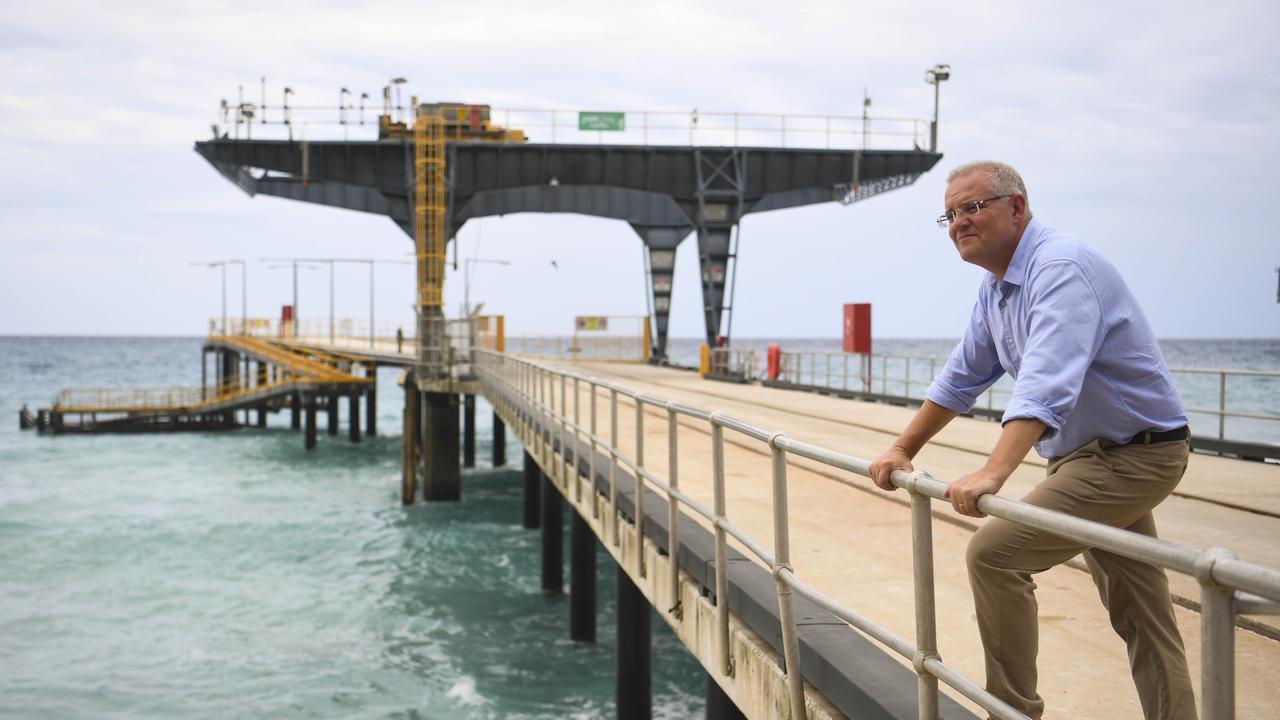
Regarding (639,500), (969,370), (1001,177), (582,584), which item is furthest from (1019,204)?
(582,584)

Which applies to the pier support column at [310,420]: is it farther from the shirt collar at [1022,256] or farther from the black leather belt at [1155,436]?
the black leather belt at [1155,436]

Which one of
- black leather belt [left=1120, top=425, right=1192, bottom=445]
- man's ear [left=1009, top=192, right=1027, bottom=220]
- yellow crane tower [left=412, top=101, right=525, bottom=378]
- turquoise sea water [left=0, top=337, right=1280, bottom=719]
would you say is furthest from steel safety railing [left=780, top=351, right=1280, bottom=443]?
yellow crane tower [left=412, top=101, right=525, bottom=378]

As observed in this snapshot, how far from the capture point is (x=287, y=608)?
1866 centimetres

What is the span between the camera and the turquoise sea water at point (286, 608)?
14.2m

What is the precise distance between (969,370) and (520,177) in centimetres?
3271

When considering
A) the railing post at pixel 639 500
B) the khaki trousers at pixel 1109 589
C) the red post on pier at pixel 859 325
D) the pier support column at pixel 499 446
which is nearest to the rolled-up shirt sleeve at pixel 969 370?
the khaki trousers at pixel 1109 589

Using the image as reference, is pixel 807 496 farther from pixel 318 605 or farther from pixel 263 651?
pixel 318 605

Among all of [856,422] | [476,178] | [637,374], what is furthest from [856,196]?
[856,422]

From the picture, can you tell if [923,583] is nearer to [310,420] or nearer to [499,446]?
[499,446]

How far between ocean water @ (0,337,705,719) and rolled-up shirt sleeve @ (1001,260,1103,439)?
11231mm

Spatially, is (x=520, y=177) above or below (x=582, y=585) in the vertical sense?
above

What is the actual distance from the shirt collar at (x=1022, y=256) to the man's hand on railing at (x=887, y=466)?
0.67 m

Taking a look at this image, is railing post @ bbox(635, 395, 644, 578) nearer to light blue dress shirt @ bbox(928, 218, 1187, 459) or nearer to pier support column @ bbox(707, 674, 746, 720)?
pier support column @ bbox(707, 674, 746, 720)

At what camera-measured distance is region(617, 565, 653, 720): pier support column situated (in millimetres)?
11945
